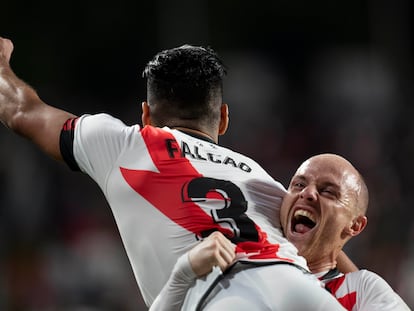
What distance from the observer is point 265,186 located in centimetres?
363

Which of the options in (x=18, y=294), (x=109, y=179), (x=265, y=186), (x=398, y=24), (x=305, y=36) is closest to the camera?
(x=109, y=179)

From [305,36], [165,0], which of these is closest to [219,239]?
[165,0]

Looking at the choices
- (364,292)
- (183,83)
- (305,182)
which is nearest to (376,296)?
(364,292)

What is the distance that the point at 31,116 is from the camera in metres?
3.45

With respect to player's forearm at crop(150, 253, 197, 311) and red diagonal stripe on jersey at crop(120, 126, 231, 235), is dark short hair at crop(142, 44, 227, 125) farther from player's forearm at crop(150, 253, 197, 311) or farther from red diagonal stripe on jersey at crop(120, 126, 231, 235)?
player's forearm at crop(150, 253, 197, 311)

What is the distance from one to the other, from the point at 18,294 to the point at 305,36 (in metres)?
5.62

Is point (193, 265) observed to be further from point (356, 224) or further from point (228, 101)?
point (228, 101)

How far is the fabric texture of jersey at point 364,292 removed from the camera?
11.7ft

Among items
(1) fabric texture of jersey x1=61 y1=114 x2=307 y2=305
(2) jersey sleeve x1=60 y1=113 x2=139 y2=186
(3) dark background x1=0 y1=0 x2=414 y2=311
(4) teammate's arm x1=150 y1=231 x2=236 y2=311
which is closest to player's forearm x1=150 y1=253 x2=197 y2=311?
(4) teammate's arm x1=150 y1=231 x2=236 y2=311

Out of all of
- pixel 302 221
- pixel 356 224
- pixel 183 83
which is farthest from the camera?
pixel 356 224

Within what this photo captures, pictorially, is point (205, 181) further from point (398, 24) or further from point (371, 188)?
point (398, 24)

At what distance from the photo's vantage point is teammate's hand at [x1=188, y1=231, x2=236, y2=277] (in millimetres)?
3080

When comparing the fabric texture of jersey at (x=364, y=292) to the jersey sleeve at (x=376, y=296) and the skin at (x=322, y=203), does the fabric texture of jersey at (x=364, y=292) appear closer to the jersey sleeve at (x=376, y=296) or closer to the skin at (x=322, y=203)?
the jersey sleeve at (x=376, y=296)

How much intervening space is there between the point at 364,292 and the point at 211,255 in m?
0.88
